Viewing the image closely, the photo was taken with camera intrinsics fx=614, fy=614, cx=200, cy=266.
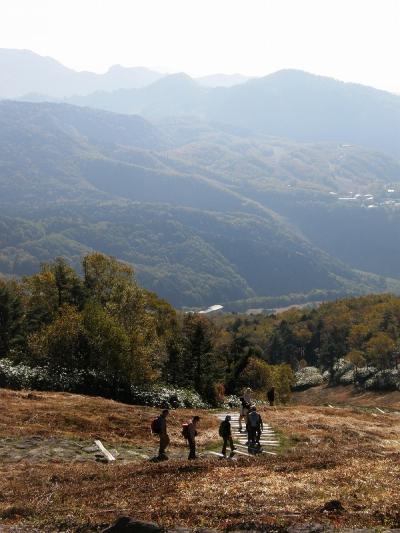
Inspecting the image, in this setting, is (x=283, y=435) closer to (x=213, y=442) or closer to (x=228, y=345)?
(x=213, y=442)

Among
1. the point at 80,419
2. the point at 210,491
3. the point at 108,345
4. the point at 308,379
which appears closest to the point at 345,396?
the point at 308,379

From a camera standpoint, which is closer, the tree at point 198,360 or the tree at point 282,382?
the tree at point 198,360

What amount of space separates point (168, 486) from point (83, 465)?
7243mm

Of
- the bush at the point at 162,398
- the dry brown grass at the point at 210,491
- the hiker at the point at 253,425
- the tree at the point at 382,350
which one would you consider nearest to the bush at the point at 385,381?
the tree at the point at 382,350

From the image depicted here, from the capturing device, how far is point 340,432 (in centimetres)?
3781

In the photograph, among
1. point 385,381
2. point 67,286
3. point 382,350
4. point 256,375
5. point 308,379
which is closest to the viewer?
point 67,286

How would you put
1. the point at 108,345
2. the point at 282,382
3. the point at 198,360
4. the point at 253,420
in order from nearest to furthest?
1. the point at 253,420
2. the point at 108,345
3. the point at 198,360
4. the point at 282,382

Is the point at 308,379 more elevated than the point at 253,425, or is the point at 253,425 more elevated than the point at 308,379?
the point at 253,425

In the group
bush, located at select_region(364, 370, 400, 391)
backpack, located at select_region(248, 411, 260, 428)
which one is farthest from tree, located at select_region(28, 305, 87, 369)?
bush, located at select_region(364, 370, 400, 391)

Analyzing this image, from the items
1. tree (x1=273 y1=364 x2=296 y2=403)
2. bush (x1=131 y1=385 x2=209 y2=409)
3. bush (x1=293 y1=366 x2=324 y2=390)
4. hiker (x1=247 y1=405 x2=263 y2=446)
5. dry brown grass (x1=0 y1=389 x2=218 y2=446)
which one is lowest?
bush (x1=293 y1=366 x2=324 y2=390)

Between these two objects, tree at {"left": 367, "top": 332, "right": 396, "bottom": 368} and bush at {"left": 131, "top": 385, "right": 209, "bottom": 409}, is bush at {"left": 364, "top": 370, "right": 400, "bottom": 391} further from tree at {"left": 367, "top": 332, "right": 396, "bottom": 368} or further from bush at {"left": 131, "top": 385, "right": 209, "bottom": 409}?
bush at {"left": 131, "top": 385, "right": 209, "bottom": 409}

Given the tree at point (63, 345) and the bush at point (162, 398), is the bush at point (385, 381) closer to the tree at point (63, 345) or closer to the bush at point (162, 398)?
the bush at point (162, 398)

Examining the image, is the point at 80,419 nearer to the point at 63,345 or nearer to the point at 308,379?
the point at 63,345

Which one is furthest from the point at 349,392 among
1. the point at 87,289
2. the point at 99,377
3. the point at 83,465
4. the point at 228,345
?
the point at 83,465
